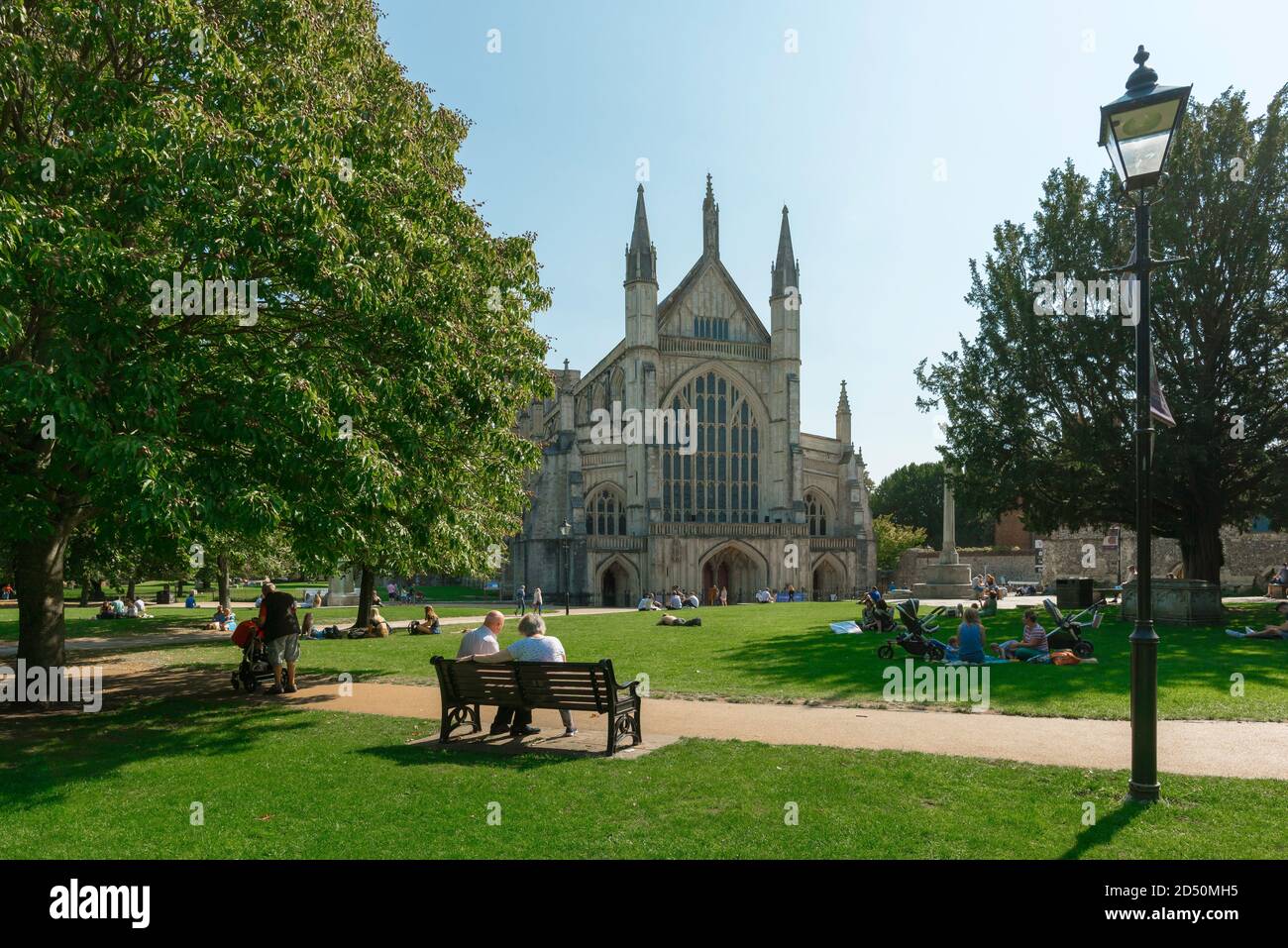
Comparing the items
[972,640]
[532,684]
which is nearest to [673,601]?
[972,640]

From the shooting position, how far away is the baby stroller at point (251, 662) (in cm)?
1339

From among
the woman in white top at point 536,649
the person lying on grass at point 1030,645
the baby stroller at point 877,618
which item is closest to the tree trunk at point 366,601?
the baby stroller at point 877,618

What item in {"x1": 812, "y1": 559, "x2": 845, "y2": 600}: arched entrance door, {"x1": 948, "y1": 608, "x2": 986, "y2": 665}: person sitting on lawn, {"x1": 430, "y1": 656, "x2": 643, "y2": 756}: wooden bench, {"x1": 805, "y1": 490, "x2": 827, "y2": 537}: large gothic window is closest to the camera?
{"x1": 430, "y1": 656, "x2": 643, "y2": 756}: wooden bench

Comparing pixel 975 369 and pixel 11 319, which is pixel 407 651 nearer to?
pixel 11 319

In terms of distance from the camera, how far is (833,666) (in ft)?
51.1

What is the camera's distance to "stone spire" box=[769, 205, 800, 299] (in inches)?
2280

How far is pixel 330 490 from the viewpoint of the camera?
10.0 meters

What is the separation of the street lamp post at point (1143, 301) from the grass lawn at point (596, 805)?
1.45 feet

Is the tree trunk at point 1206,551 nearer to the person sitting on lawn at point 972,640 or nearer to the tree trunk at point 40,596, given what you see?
the person sitting on lawn at point 972,640

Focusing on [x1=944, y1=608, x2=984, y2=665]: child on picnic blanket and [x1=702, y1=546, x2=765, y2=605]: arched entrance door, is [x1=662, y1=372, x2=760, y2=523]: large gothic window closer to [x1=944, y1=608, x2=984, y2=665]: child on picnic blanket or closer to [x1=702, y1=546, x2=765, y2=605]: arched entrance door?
[x1=702, y1=546, x2=765, y2=605]: arched entrance door

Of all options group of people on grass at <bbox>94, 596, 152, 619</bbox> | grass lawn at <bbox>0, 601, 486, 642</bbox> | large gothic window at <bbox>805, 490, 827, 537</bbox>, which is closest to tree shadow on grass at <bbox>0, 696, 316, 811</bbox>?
grass lawn at <bbox>0, 601, 486, 642</bbox>

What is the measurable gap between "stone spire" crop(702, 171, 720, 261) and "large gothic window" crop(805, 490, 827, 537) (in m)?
16.7

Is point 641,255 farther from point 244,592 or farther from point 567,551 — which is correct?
point 244,592
